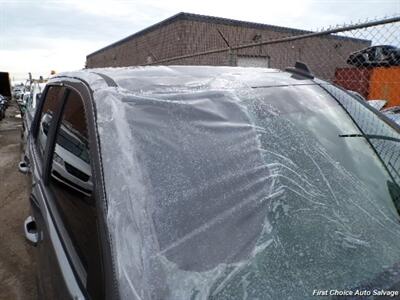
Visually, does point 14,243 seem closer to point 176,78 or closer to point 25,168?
Result: point 25,168

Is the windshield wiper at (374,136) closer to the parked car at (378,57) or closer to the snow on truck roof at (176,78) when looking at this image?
the snow on truck roof at (176,78)

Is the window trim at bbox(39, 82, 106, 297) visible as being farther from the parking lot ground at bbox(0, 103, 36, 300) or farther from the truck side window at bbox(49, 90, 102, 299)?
the parking lot ground at bbox(0, 103, 36, 300)

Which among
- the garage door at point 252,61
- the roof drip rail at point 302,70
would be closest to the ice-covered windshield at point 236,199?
the roof drip rail at point 302,70

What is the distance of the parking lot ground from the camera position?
312 centimetres

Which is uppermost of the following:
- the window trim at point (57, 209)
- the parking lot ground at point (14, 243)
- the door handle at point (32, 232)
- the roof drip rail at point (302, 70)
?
the roof drip rail at point (302, 70)

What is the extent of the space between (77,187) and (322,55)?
27325 millimetres

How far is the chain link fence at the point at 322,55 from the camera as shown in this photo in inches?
285

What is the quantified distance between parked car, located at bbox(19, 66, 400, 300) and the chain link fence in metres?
2.85

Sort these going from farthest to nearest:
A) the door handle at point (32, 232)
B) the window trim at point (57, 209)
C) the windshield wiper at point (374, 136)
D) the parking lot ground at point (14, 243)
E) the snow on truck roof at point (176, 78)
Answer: the parking lot ground at point (14, 243)
the door handle at point (32, 232)
the windshield wiper at point (374, 136)
the snow on truck roof at point (176, 78)
the window trim at point (57, 209)

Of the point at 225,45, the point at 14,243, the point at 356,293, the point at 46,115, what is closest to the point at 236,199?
the point at 356,293

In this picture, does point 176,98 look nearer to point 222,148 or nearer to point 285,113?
point 222,148

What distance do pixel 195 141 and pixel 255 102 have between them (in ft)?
1.50

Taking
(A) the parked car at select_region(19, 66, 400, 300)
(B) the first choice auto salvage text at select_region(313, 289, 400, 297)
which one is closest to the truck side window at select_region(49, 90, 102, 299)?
(A) the parked car at select_region(19, 66, 400, 300)

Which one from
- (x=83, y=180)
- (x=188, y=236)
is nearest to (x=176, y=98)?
(x=83, y=180)
